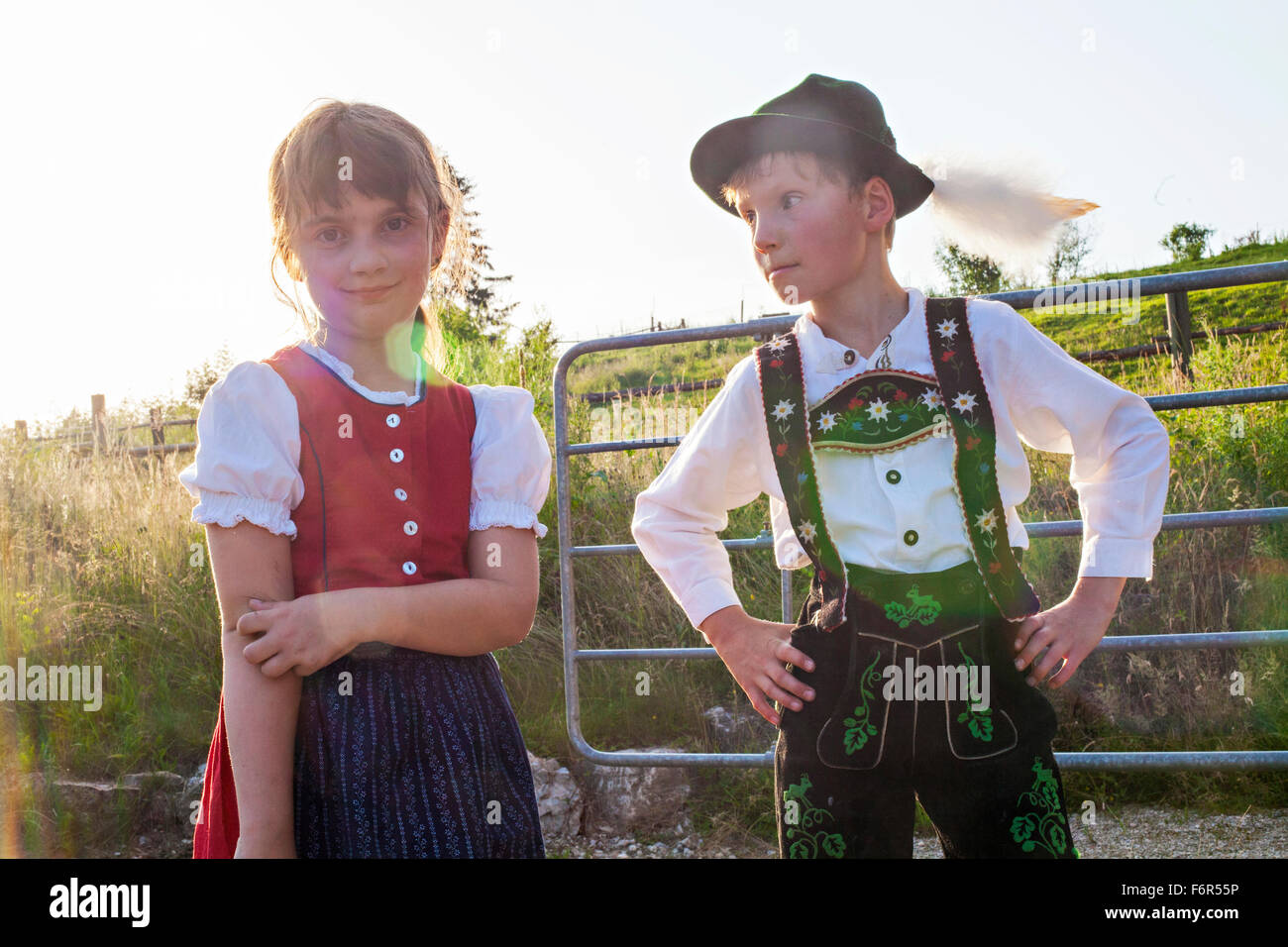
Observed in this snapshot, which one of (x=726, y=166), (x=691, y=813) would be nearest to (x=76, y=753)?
(x=691, y=813)

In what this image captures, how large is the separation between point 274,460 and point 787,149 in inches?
36.0

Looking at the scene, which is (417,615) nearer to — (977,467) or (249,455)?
(249,455)

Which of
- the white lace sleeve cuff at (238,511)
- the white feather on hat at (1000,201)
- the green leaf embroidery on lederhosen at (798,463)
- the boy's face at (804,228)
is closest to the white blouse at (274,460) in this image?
the white lace sleeve cuff at (238,511)

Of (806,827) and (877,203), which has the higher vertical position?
(877,203)

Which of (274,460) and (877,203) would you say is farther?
(877,203)

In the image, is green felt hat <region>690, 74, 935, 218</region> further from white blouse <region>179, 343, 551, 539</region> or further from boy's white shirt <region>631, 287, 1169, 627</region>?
white blouse <region>179, 343, 551, 539</region>

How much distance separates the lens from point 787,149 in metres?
1.61

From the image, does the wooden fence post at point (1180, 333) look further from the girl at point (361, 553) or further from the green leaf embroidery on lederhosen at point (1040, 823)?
the girl at point (361, 553)

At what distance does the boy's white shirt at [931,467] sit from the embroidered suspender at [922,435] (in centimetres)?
2

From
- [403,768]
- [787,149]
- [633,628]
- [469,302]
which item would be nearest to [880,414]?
[787,149]

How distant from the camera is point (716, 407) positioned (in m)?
1.64

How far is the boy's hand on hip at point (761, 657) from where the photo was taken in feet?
4.92
